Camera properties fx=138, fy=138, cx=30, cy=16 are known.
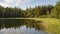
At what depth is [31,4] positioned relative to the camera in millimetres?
2414

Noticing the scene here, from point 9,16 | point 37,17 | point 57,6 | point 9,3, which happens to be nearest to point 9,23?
point 9,16

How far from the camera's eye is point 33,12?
8.10ft

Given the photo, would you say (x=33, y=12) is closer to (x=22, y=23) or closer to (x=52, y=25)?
(x=22, y=23)

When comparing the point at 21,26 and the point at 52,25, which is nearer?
the point at 52,25

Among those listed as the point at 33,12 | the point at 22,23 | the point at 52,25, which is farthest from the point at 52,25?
the point at 22,23

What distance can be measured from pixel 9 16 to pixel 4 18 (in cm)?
9

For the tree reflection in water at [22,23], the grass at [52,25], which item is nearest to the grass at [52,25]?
the grass at [52,25]

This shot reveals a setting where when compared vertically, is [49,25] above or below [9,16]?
below

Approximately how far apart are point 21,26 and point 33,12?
1.08 ft

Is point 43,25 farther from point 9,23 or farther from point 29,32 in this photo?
point 9,23

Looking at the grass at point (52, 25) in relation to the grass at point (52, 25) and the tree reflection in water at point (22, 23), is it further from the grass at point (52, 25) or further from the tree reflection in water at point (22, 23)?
the tree reflection in water at point (22, 23)

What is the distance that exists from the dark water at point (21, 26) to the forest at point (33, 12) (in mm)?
90

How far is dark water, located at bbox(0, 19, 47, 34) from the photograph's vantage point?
234 cm

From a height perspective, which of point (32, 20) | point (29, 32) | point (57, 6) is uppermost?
point (57, 6)
